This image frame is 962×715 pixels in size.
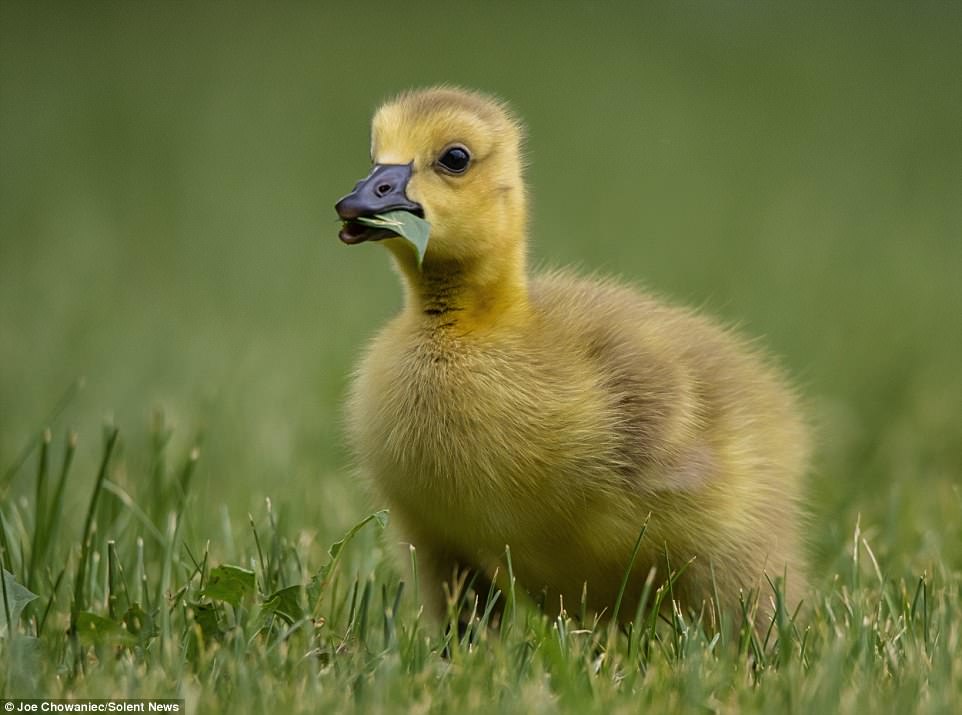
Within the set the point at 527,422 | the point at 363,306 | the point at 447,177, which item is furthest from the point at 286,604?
the point at 363,306

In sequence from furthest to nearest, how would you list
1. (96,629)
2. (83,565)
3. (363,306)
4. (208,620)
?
(363,306)
(83,565)
(208,620)
(96,629)

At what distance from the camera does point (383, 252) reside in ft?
22.4

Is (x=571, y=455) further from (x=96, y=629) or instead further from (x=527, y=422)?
(x=96, y=629)

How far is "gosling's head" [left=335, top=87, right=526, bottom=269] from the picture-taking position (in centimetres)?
272

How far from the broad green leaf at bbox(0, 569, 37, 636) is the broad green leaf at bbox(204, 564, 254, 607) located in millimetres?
295

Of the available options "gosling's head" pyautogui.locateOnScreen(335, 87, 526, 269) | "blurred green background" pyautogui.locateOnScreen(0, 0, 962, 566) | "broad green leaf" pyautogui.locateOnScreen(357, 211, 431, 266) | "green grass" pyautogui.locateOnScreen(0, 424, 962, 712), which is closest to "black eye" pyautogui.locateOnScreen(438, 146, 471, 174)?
"gosling's head" pyautogui.locateOnScreen(335, 87, 526, 269)

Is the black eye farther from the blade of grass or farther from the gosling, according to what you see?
the blade of grass

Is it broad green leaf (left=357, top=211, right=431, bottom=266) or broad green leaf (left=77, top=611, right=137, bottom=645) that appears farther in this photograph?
broad green leaf (left=357, top=211, right=431, bottom=266)

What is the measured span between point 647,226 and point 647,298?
4.00 meters

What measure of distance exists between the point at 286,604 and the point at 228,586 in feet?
0.32

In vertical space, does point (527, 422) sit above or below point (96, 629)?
above

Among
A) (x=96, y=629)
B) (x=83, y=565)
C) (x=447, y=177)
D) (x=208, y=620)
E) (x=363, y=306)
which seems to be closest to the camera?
(x=96, y=629)

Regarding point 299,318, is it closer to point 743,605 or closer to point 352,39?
point 743,605

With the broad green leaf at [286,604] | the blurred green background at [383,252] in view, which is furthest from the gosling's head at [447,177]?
the broad green leaf at [286,604]
